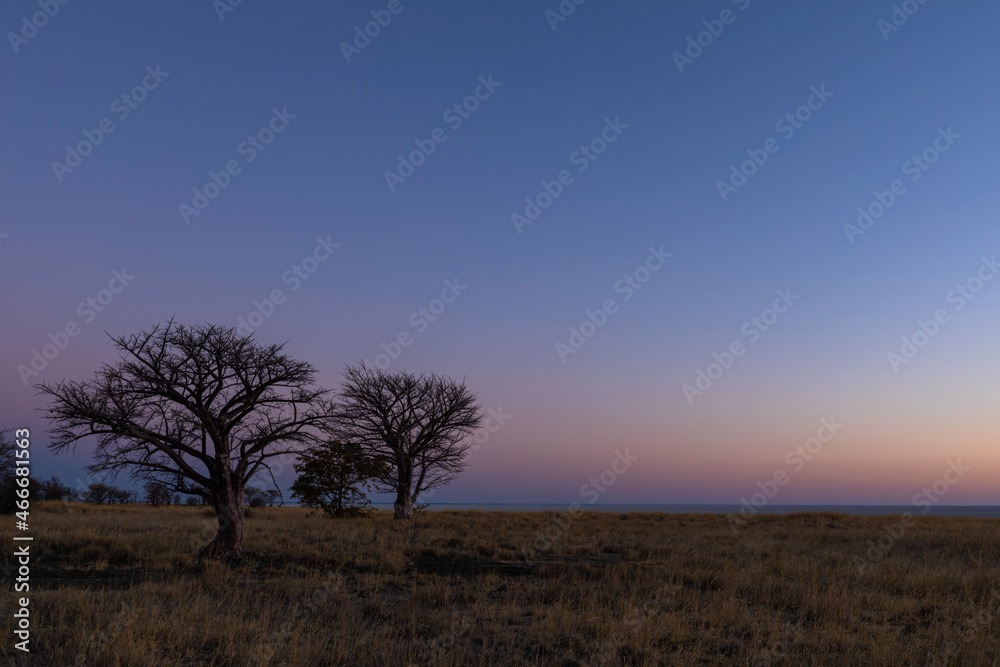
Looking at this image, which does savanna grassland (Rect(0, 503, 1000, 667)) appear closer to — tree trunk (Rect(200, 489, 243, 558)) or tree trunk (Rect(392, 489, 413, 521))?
tree trunk (Rect(200, 489, 243, 558))

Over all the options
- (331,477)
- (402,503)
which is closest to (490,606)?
(331,477)

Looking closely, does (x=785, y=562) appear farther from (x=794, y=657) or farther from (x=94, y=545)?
(x=94, y=545)

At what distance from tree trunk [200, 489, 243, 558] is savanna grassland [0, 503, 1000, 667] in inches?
28.2

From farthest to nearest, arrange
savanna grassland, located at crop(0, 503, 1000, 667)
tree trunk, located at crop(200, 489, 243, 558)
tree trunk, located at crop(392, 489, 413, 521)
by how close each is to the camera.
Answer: tree trunk, located at crop(392, 489, 413, 521), tree trunk, located at crop(200, 489, 243, 558), savanna grassland, located at crop(0, 503, 1000, 667)

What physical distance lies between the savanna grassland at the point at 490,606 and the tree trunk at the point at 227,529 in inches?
28.2

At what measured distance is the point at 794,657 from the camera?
337 inches

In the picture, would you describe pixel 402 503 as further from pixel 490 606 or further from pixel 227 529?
pixel 490 606

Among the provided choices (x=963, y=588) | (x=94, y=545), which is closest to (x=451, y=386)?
(x=94, y=545)

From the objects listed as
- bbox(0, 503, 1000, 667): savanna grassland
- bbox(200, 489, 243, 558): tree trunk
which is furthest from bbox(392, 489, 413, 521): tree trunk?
bbox(200, 489, 243, 558): tree trunk

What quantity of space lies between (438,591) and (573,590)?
283 cm

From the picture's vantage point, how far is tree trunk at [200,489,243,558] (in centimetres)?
1620

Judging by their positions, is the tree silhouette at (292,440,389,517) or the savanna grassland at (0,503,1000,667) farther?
the tree silhouette at (292,440,389,517)

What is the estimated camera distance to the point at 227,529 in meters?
16.5

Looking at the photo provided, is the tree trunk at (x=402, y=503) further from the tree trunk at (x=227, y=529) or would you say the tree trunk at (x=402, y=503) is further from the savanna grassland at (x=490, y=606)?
the tree trunk at (x=227, y=529)
